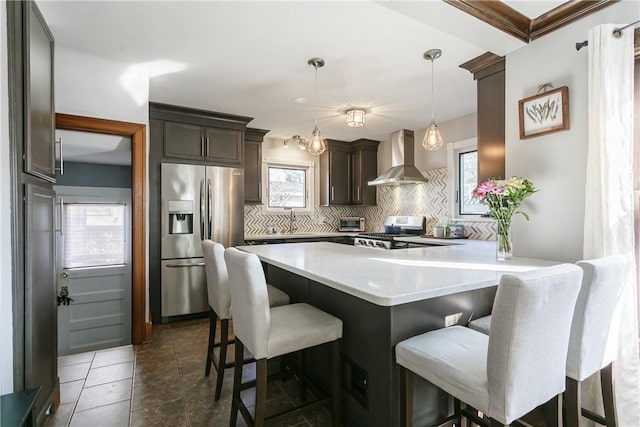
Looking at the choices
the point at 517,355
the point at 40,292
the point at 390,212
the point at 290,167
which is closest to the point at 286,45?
the point at 40,292

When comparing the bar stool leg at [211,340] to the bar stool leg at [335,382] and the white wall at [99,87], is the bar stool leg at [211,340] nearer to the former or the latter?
the bar stool leg at [335,382]

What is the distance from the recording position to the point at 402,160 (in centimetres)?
454

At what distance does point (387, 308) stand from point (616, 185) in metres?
1.42

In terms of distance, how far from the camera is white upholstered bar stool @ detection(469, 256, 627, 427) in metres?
1.20

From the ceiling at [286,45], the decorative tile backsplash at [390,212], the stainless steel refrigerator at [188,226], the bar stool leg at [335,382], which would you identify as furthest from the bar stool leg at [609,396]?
the stainless steel refrigerator at [188,226]

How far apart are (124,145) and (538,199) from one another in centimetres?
362

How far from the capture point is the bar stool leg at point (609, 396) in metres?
1.41

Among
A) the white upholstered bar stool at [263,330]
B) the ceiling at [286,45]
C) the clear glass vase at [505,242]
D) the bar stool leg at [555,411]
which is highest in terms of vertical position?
the ceiling at [286,45]

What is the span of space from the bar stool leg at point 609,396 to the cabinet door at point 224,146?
3678 millimetres

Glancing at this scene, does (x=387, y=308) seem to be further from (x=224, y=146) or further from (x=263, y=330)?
(x=224, y=146)

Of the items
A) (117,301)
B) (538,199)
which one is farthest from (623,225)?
(117,301)

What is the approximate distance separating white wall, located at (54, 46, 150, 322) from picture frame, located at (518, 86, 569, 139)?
119 inches

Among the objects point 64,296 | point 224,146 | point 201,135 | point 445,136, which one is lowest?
point 64,296

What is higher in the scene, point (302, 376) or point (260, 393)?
point (260, 393)
